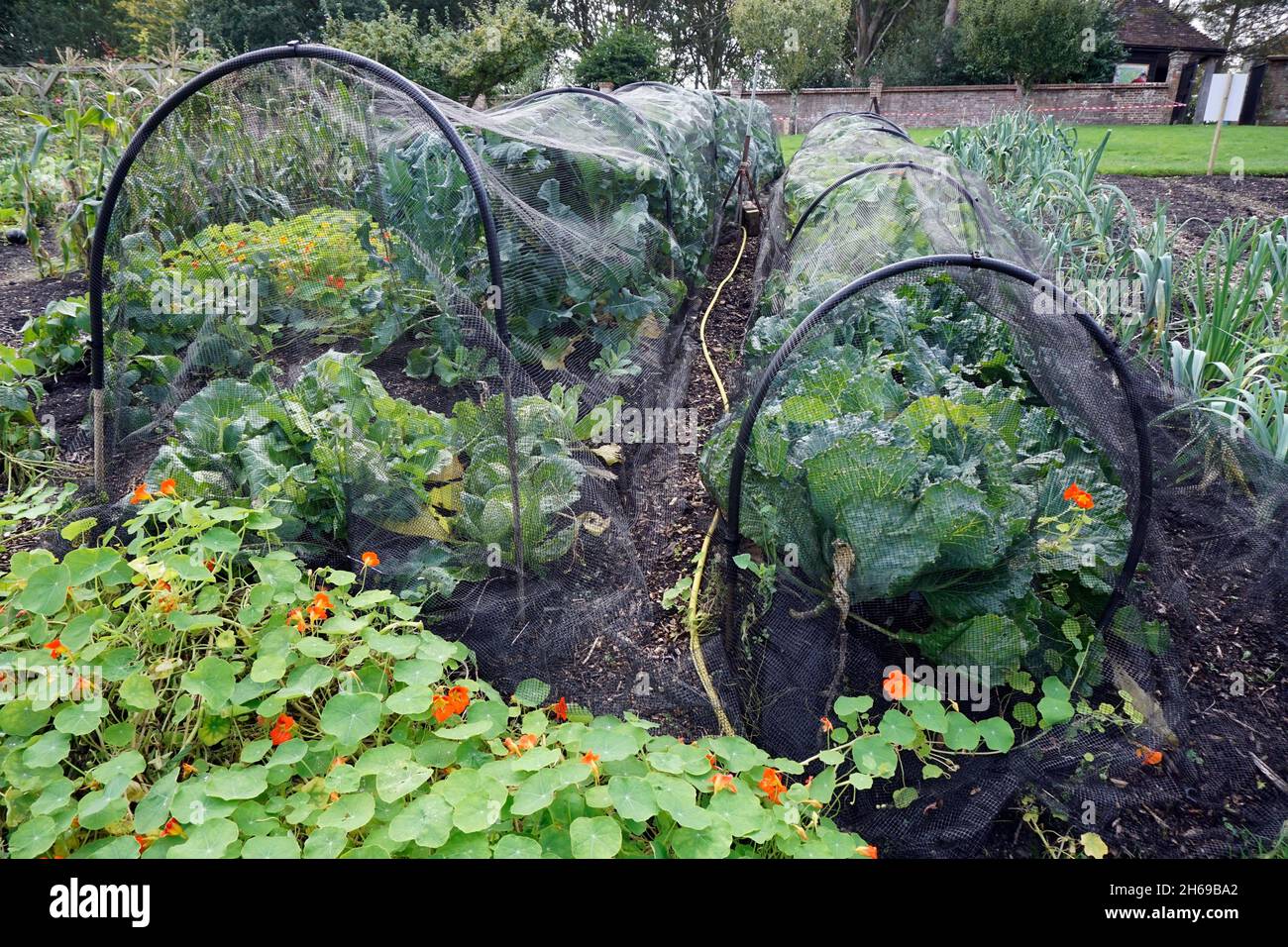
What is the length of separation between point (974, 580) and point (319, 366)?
6.65 ft

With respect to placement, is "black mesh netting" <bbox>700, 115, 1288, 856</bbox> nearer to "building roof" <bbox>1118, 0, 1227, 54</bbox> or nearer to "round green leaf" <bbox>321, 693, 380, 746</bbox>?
"round green leaf" <bbox>321, 693, 380, 746</bbox>

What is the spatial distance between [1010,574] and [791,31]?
1658cm

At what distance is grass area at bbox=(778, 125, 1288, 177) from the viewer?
8344mm

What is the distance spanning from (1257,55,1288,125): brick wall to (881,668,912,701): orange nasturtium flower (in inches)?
813

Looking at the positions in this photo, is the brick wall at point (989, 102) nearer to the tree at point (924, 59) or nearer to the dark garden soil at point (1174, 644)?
the tree at point (924, 59)

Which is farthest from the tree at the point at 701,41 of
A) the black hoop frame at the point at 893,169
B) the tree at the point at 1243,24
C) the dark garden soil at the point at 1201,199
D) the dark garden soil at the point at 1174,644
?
the dark garden soil at the point at 1174,644

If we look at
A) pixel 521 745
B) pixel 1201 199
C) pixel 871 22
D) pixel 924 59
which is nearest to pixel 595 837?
pixel 521 745

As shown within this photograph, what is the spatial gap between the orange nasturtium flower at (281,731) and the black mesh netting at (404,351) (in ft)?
1.63

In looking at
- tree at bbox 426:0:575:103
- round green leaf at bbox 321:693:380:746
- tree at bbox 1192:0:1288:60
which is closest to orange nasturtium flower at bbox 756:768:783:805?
round green leaf at bbox 321:693:380:746

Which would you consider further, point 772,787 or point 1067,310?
point 1067,310

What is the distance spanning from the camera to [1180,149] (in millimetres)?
10031

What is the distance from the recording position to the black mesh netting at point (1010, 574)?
174cm

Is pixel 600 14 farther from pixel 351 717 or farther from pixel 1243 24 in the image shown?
pixel 351 717
